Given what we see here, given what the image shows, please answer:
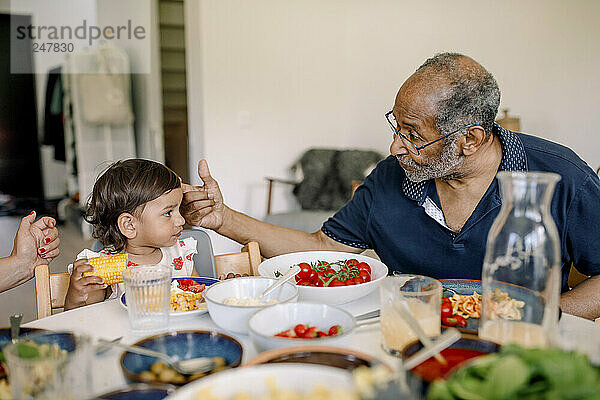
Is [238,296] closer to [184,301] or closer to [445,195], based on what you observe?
[184,301]

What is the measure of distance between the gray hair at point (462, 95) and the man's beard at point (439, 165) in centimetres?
6

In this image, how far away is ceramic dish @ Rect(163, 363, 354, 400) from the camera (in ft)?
2.27

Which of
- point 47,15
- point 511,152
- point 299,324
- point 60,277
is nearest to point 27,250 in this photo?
point 60,277

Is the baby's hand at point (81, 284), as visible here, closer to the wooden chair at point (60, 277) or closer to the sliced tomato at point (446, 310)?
the wooden chair at point (60, 277)

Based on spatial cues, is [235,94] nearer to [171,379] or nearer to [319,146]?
[319,146]

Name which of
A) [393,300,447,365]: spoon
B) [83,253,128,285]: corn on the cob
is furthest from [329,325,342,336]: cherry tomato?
[83,253,128,285]: corn on the cob

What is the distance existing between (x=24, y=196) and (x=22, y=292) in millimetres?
2104

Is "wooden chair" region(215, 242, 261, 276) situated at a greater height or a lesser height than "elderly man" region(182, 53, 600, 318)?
lesser

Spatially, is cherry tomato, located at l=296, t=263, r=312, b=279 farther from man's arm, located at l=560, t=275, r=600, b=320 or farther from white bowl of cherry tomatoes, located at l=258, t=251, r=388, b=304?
man's arm, located at l=560, t=275, r=600, b=320

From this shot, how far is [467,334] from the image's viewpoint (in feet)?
3.30

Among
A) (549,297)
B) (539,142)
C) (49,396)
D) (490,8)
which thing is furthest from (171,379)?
(490,8)

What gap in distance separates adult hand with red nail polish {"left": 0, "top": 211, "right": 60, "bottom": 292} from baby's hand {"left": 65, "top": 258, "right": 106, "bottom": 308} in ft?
0.59

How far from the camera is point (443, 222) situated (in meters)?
1.75

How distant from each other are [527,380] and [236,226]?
4.37 feet
